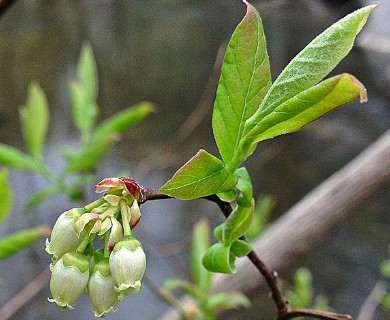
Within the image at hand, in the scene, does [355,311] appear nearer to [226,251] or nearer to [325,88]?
[226,251]

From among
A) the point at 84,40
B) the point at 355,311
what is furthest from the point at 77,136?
the point at 355,311

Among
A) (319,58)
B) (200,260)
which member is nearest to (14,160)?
(200,260)

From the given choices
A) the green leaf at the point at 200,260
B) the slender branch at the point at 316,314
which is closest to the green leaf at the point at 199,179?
the slender branch at the point at 316,314

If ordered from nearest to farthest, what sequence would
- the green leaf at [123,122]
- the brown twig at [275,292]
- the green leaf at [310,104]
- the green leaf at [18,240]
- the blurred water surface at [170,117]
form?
the green leaf at [310,104], the brown twig at [275,292], the green leaf at [18,240], the green leaf at [123,122], the blurred water surface at [170,117]

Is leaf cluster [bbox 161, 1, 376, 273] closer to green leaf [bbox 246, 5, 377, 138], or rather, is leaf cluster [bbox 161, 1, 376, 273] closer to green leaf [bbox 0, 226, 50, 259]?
A: green leaf [bbox 246, 5, 377, 138]

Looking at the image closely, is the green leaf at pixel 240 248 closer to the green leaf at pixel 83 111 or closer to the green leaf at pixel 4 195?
the green leaf at pixel 4 195

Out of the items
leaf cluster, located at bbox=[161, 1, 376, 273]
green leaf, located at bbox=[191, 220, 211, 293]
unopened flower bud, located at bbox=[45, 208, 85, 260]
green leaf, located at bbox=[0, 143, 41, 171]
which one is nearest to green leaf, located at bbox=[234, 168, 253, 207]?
leaf cluster, located at bbox=[161, 1, 376, 273]
